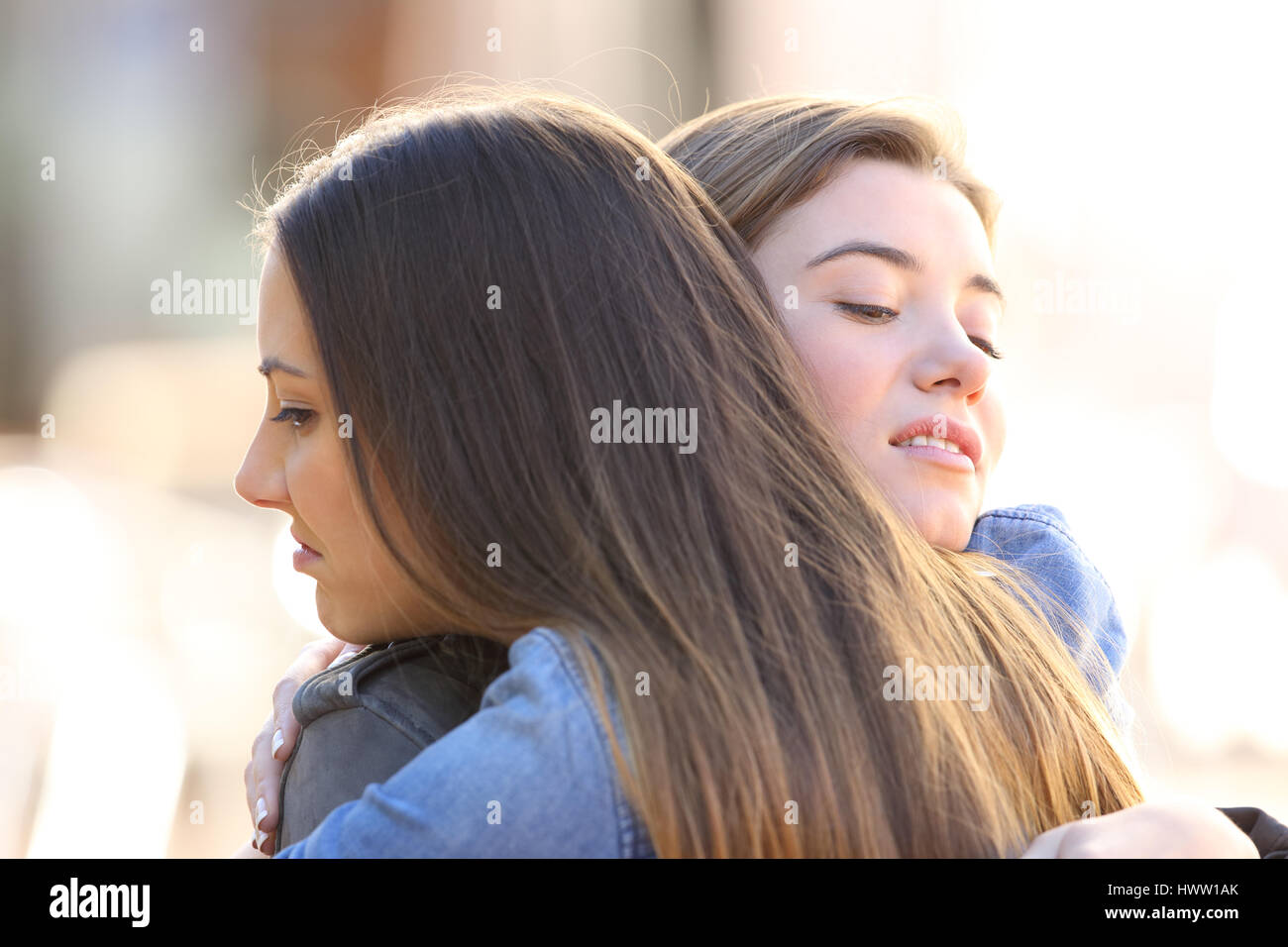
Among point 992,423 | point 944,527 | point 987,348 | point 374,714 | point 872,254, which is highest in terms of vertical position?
point 872,254

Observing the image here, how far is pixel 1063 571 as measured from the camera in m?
1.61

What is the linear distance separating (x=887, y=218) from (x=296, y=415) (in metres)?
0.79

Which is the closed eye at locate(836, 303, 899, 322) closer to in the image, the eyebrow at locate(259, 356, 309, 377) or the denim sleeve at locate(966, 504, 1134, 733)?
the denim sleeve at locate(966, 504, 1134, 733)

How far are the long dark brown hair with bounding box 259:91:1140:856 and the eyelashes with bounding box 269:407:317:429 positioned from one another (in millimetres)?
90

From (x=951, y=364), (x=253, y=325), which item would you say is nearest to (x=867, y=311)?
(x=951, y=364)

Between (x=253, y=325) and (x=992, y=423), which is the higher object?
(x=253, y=325)

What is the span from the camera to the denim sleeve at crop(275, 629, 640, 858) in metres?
0.89

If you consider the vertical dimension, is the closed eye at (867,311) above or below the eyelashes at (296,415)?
above

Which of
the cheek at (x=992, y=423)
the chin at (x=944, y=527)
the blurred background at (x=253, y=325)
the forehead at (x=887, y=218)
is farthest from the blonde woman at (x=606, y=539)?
the blurred background at (x=253, y=325)

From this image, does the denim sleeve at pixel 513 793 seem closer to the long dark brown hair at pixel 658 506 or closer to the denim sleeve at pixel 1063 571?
the long dark brown hair at pixel 658 506

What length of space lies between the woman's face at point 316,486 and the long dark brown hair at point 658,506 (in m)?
0.04

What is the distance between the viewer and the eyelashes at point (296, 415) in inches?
48.2

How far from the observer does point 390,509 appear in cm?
114

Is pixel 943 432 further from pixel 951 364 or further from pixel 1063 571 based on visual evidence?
pixel 1063 571
